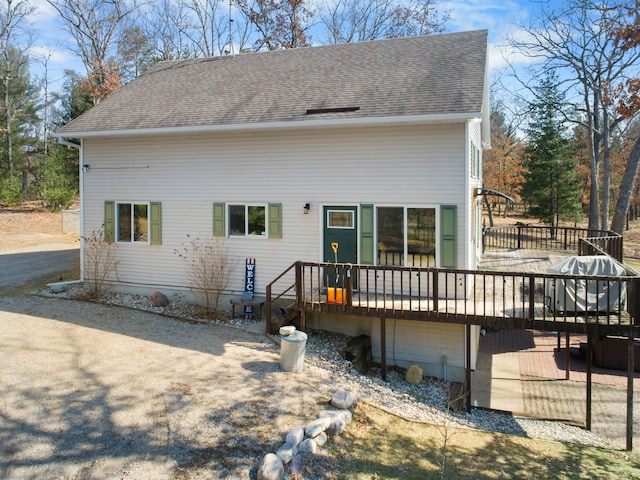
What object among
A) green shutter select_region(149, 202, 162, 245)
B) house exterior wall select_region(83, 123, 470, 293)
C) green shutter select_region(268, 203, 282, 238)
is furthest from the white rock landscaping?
green shutter select_region(149, 202, 162, 245)

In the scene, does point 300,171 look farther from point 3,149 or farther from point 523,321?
point 3,149

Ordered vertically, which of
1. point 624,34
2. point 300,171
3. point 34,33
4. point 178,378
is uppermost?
point 34,33

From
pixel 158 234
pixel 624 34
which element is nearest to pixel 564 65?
pixel 624 34

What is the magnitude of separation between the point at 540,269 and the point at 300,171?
22.5ft

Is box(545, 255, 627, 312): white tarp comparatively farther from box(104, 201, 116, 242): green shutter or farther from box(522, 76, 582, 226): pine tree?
box(522, 76, 582, 226): pine tree

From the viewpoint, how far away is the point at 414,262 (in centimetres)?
1009

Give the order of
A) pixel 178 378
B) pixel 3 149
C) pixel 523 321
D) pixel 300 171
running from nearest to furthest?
1. pixel 178 378
2. pixel 523 321
3. pixel 300 171
4. pixel 3 149

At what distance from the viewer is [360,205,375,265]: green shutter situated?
1030 cm

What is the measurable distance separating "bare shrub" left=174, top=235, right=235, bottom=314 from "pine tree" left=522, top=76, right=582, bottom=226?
23.2m

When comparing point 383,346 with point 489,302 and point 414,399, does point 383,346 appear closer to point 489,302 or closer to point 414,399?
point 414,399

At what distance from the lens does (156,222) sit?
39.3ft

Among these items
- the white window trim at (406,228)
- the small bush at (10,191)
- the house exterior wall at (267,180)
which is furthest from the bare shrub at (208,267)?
the small bush at (10,191)

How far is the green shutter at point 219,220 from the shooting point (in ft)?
37.5

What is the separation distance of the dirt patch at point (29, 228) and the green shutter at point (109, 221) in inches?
404
